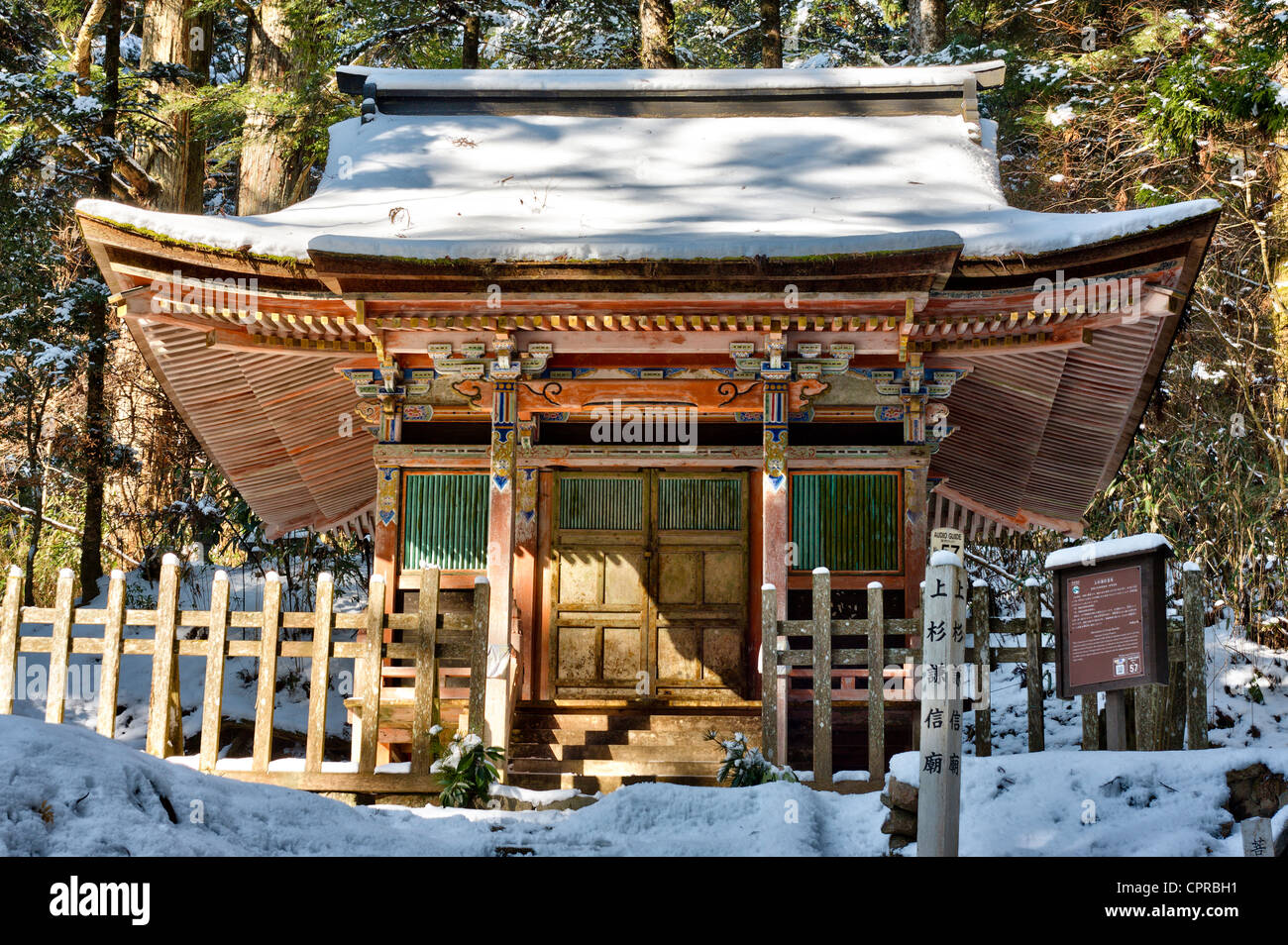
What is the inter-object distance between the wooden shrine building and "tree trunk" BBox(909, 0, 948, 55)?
7792 mm

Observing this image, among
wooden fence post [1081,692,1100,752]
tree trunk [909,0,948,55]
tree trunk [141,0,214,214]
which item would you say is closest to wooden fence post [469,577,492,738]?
wooden fence post [1081,692,1100,752]

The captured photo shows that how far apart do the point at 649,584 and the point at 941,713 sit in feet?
18.7

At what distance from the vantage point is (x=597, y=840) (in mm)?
6438

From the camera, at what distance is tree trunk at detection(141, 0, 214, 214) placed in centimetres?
1809

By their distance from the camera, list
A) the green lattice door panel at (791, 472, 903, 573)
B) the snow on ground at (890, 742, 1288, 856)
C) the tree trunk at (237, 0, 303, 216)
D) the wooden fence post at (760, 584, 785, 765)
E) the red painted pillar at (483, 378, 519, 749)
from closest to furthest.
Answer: the snow on ground at (890, 742, 1288, 856) → the wooden fence post at (760, 584, 785, 765) → the red painted pillar at (483, 378, 519, 749) → the green lattice door panel at (791, 472, 903, 573) → the tree trunk at (237, 0, 303, 216)

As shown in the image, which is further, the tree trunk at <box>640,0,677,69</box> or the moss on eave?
the tree trunk at <box>640,0,677,69</box>

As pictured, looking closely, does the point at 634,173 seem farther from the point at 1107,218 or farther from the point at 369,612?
the point at 369,612

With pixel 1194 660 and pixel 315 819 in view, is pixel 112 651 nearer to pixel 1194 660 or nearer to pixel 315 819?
pixel 315 819

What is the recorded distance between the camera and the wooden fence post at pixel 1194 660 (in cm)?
743

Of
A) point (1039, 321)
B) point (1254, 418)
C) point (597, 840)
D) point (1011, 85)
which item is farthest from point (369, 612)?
point (1011, 85)

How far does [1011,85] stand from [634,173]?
10955 mm

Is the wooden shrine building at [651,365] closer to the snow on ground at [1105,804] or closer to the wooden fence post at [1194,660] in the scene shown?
the wooden fence post at [1194,660]

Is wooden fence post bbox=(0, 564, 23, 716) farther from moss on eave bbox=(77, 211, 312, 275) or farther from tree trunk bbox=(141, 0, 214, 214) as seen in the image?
tree trunk bbox=(141, 0, 214, 214)

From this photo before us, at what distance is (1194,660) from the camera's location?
7.54 meters
